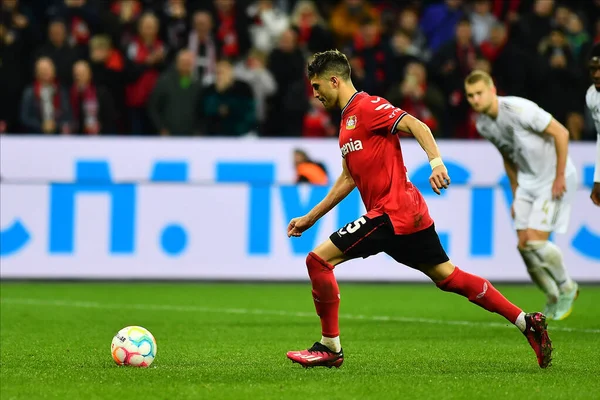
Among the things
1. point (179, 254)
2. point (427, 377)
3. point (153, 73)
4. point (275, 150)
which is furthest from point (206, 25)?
point (427, 377)

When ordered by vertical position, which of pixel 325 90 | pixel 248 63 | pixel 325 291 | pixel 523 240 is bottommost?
pixel 523 240

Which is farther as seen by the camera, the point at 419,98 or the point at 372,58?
the point at 372,58

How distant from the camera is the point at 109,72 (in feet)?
54.1

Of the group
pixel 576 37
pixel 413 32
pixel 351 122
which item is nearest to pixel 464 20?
pixel 413 32

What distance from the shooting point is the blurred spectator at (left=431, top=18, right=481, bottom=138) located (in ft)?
56.4

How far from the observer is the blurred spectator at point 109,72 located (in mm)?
16484

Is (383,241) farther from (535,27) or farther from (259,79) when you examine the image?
(535,27)

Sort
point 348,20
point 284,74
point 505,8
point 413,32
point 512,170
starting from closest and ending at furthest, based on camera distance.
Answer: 1. point 512,170
2. point 284,74
3. point 413,32
4. point 348,20
5. point 505,8

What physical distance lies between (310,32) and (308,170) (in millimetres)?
3264

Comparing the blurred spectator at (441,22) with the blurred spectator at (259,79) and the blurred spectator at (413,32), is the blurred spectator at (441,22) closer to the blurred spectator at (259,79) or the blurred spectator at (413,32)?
the blurred spectator at (413,32)

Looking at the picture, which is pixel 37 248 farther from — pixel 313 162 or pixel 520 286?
pixel 520 286

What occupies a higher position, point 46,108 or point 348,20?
point 348,20

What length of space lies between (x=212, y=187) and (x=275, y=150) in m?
1.27

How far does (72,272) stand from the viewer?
1430 cm
